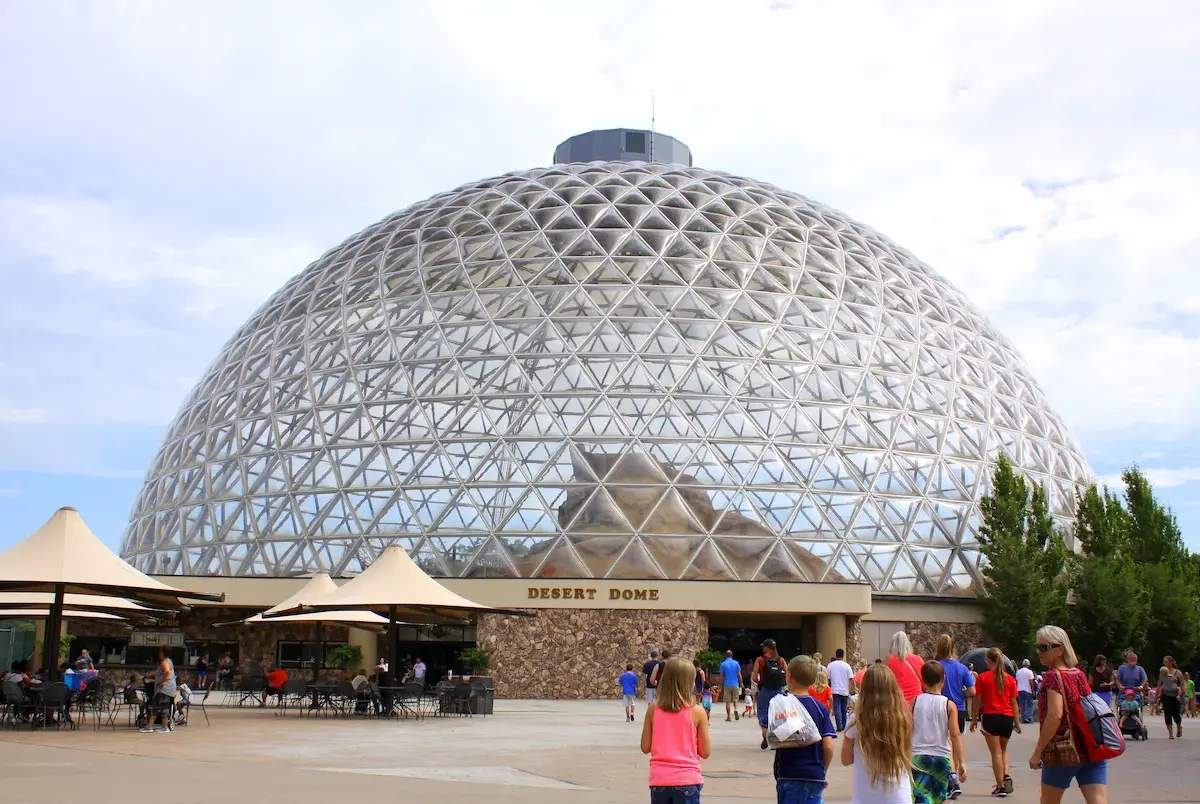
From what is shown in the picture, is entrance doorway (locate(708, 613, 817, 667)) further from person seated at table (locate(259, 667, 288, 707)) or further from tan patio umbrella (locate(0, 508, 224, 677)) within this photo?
tan patio umbrella (locate(0, 508, 224, 677))

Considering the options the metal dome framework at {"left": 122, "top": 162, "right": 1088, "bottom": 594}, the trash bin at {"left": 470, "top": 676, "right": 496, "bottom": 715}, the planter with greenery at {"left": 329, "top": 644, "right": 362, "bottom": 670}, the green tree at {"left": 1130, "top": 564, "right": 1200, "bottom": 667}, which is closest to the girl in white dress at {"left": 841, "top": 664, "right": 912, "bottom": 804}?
the trash bin at {"left": 470, "top": 676, "right": 496, "bottom": 715}

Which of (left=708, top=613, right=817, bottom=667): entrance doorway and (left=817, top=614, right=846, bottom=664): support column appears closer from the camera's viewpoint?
(left=817, top=614, right=846, bottom=664): support column

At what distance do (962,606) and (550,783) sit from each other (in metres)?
27.9

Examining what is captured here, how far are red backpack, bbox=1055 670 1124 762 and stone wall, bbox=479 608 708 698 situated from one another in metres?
26.6

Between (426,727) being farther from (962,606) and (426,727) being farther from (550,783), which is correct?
(962,606)

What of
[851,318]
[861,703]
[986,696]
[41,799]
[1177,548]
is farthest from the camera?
[1177,548]

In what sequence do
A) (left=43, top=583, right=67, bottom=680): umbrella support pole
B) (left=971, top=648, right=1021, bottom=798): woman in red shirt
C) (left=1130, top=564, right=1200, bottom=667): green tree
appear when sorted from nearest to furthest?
1. (left=971, top=648, right=1021, bottom=798): woman in red shirt
2. (left=43, top=583, right=67, bottom=680): umbrella support pole
3. (left=1130, top=564, right=1200, bottom=667): green tree

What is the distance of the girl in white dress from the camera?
7.12 meters

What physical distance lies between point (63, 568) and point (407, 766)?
374 inches

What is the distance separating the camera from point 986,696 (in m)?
14.2

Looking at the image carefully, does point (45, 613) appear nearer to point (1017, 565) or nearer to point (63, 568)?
point (63, 568)

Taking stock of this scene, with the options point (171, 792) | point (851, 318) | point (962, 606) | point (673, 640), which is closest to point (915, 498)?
point (962, 606)

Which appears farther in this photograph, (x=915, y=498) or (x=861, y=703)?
(x=915, y=498)

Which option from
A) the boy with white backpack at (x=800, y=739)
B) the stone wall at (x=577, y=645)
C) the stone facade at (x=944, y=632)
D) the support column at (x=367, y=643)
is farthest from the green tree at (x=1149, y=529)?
the boy with white backpack at (x=800, y=739)
